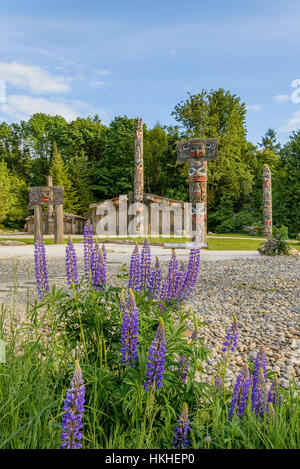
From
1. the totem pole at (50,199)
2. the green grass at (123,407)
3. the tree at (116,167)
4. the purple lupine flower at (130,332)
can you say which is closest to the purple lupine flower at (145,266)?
the green grass at (123,407)

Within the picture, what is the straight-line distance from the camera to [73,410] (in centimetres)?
131

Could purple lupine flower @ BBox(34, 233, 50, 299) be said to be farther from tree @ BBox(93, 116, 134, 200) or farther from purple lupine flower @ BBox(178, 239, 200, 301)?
tree @ BBox(93, 116, 134, 200)

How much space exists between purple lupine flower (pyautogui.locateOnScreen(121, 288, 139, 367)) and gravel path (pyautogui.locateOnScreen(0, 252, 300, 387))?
90 centimetres

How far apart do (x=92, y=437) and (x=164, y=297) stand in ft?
3.00

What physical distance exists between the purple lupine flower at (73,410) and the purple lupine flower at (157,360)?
39cm

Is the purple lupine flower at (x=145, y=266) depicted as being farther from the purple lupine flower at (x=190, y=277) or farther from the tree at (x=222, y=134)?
the tree at (x=222, y=134)

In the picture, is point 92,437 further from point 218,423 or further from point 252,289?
point 252,289

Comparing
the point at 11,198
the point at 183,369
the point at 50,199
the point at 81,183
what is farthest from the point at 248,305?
the point at 81,183

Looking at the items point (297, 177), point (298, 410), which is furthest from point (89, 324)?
point (297, 177)

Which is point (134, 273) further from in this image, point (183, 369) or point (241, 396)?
point (241, 396)

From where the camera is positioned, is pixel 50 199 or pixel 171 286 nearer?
pixel 171 286

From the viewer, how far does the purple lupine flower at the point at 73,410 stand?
1.29 meters

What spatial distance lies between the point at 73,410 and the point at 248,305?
4.58m

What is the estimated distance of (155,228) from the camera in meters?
26.4
